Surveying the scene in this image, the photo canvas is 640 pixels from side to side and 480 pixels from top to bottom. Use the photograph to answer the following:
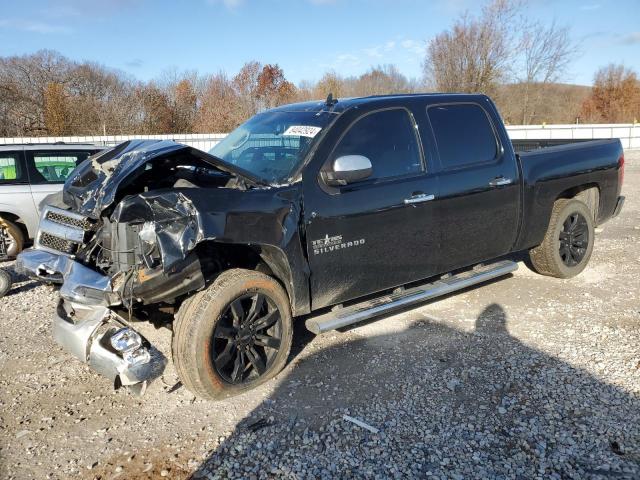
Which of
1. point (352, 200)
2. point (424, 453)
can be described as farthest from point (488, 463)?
point (352, 200)

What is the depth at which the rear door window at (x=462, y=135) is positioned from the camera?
4.57 meters

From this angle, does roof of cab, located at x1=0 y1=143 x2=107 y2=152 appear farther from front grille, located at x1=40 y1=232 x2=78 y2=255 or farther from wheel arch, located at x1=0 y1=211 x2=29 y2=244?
front grille, located at x1=40 y1=232 x2=78 y2=255

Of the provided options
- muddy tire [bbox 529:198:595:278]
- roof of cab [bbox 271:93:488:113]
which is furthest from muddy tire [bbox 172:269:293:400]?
muddy tire [bbox 529:198:595:278]

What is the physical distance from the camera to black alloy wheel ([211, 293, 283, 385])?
11.6 feet

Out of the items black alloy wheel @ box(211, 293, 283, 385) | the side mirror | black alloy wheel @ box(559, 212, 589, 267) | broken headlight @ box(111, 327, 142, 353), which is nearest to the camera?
broken headlight @ box(111, 327, 142, 353)

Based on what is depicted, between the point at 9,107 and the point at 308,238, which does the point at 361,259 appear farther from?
the point at 9,107

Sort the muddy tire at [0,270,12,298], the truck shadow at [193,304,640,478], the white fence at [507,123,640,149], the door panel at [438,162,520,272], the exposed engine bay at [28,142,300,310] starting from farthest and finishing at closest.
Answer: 1. the white fence at [507,123,640,149]
2. the muddy tire at [0,270,12,298]
3. the door panel at [438,162,520,272]
4. the exposed engine bay at [28,142,300,310]
5. the truck shadow at [193,304,640,478]

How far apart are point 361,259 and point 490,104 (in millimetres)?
2349

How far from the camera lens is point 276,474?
2.82 m

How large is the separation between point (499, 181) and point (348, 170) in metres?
1.90

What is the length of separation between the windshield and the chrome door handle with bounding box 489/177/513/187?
1.75 meters

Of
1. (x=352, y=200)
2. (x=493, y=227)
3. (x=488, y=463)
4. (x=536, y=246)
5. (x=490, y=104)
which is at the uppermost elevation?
(x=490, y=104)

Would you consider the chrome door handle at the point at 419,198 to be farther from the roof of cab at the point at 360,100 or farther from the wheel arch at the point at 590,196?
the wheel arch at the point at 590,196

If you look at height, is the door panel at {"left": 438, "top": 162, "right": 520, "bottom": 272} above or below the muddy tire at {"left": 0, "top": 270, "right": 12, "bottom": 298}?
above
